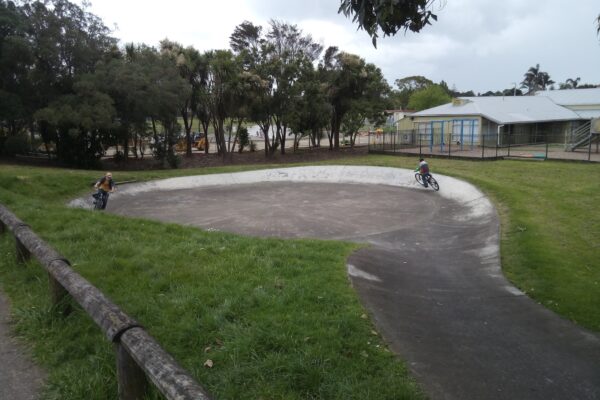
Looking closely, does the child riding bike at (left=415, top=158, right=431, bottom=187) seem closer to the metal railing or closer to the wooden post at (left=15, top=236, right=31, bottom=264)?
the metal railing

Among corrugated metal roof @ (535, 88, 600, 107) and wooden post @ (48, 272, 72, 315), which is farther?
corrugated metal roof @ (535, 88, 600, 107)

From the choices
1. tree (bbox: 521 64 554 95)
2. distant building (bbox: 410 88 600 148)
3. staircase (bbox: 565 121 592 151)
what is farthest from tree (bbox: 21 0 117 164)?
tree (bbox: 521 64 554 95)

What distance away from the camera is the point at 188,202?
20.4 m

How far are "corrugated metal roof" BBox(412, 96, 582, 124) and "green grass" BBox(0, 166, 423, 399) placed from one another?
37129 millimetres

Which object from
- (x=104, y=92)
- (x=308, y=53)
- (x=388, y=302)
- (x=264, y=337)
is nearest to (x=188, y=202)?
(x=104, y=92)

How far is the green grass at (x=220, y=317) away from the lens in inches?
152

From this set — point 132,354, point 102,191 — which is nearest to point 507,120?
point 102,191

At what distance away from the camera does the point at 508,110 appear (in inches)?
1740

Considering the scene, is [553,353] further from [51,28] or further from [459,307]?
[51,28]

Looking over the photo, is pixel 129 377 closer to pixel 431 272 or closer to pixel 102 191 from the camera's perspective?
pixel 431 272

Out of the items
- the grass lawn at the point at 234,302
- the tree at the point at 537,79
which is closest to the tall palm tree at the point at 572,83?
the tree at the point at 537,79

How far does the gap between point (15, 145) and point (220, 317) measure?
31.6 meters

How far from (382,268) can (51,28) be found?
2682 cm

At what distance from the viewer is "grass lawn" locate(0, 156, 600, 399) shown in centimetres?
391
